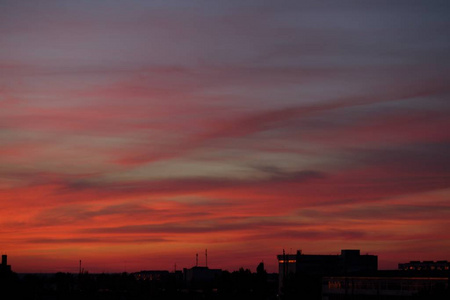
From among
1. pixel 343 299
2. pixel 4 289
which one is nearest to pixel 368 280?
pixel 343 299

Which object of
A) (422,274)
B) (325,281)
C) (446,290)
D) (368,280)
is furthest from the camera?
(325,281)

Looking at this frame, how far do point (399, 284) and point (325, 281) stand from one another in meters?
30.2

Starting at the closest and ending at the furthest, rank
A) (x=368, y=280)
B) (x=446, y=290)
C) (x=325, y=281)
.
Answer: (x=446, y=290) < (x=368, y=280) < (x=325, y=281)

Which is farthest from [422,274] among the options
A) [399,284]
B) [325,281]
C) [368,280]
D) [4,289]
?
[4,289]

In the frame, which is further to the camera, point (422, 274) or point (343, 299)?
point (343, 299)

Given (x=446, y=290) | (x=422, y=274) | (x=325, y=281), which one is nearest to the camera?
(x=446, y=290)

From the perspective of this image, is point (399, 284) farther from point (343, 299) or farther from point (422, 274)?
point (343, 299)

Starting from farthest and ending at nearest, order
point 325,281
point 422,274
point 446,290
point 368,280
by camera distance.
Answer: point 325,281
point 368,280
point 422,274
point 446,290

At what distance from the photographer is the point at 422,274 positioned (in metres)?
167

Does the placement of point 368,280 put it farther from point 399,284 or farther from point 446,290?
point 446,290

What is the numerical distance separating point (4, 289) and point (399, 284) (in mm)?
94062

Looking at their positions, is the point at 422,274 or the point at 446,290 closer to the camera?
the point at 446,290

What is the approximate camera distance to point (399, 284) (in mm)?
170250

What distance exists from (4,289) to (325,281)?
80.5m
